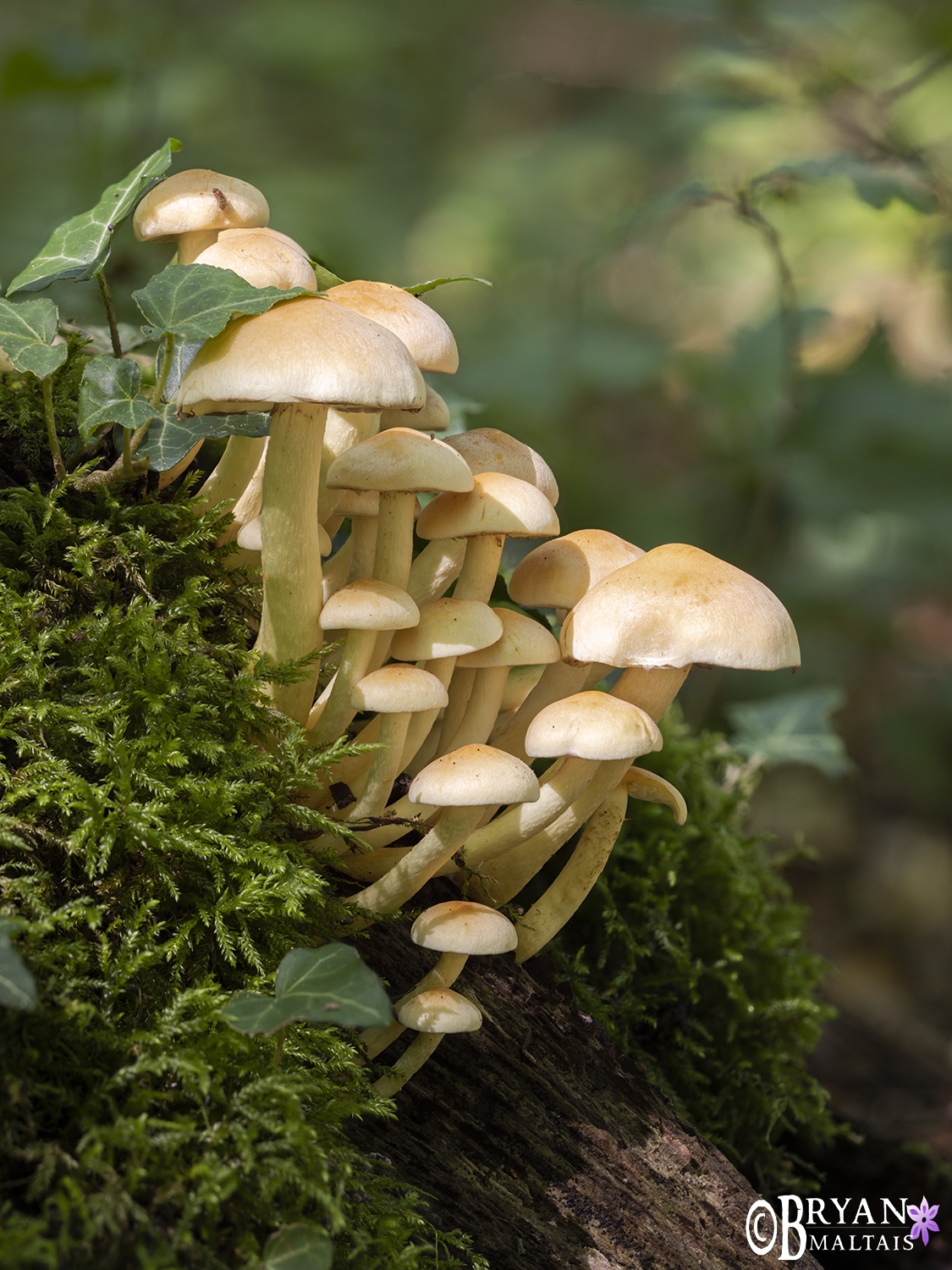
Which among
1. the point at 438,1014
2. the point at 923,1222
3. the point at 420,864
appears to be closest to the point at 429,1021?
the point at 438,1014

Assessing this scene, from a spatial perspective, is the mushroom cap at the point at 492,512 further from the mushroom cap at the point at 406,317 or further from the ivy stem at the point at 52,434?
the ivy stem at the point at 52,434

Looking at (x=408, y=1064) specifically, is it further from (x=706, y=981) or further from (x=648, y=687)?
(x=706, y=981)

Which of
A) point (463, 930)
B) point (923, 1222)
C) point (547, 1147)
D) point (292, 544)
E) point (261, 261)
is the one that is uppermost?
point (261, 261)

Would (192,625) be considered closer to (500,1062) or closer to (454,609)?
(454,609)

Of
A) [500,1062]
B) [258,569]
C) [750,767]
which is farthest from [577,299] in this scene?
[500,1062]

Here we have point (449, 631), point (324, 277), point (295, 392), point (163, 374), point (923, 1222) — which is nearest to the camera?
point (295, 392)

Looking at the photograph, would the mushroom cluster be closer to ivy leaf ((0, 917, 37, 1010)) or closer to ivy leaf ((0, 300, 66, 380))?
ivy leaf ((0, 300, 66, 380))

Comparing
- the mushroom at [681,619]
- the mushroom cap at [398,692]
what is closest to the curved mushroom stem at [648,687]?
the mushroom at [681,619]
